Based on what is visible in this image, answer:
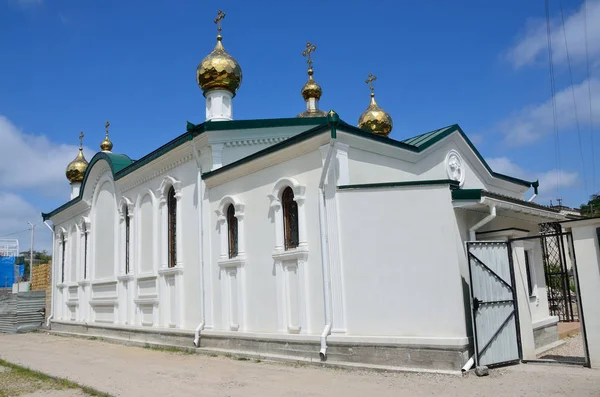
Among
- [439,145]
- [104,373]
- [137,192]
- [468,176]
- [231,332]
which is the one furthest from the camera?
[137,192]

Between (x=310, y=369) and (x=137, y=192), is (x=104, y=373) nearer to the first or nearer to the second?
(x=310, y=369)

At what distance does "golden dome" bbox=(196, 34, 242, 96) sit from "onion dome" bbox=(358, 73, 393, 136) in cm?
394

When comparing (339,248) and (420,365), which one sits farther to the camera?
(339,248)

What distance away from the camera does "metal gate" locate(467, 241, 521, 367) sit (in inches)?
295

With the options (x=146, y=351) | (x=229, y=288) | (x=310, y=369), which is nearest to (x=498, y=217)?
(x=310, y=369)

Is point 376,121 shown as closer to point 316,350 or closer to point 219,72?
point 219,72

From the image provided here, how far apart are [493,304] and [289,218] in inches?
149

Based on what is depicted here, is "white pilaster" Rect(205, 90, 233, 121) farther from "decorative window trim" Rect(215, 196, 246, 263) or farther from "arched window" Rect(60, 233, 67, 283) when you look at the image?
"arched window" Rect(60, 233, 67, 283)

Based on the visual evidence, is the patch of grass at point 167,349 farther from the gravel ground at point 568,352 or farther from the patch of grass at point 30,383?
the gravel ground at point 568,352

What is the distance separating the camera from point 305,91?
56.3ft

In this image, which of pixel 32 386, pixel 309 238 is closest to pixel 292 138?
pixel 309 238

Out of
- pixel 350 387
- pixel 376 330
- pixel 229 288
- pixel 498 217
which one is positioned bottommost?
pixel 350 387

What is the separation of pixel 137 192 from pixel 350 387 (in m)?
9.50

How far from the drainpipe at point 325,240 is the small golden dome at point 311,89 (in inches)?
347
